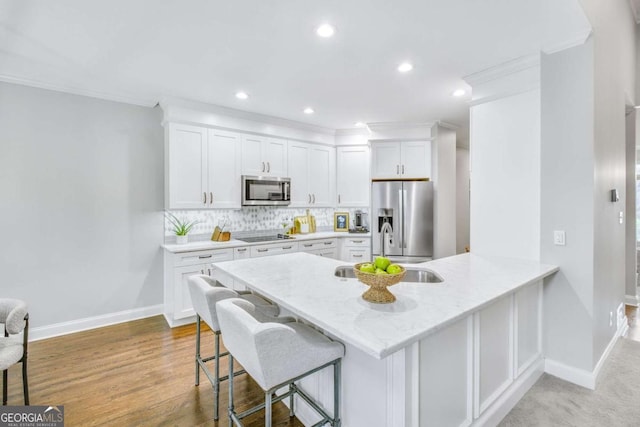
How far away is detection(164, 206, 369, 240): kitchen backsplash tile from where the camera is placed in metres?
4.07

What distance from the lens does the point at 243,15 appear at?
6.59 ft

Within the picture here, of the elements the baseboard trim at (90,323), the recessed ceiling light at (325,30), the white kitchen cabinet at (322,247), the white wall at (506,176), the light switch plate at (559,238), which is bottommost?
the baseboard trim at (90,323)

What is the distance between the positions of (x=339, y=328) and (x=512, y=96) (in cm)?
255

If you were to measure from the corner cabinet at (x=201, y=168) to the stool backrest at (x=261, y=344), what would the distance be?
2709mm

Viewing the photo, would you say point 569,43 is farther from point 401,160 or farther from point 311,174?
point 311,174

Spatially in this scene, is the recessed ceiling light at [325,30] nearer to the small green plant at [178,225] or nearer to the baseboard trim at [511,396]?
the baseboard trim at [511,396]

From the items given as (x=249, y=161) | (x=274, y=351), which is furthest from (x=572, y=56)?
(x=249, y=161)

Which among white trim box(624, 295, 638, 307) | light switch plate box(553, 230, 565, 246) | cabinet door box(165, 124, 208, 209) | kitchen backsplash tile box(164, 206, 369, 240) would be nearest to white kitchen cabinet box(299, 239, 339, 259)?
kitchen backsplash tile box(164, 206, 369, 240)

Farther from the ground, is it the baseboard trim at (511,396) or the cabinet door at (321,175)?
the cabinet door at (321,175)

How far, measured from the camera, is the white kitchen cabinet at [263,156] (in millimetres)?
4227

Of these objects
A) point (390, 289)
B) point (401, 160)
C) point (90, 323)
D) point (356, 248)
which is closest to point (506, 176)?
point (390, 289)

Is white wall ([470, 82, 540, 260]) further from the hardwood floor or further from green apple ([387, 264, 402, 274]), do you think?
the hardwood floor

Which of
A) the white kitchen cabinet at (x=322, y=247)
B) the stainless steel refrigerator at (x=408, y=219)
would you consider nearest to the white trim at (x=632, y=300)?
the stainless steel refrigerator at (x=408, y=219)

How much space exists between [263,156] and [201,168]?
0.90 metres
